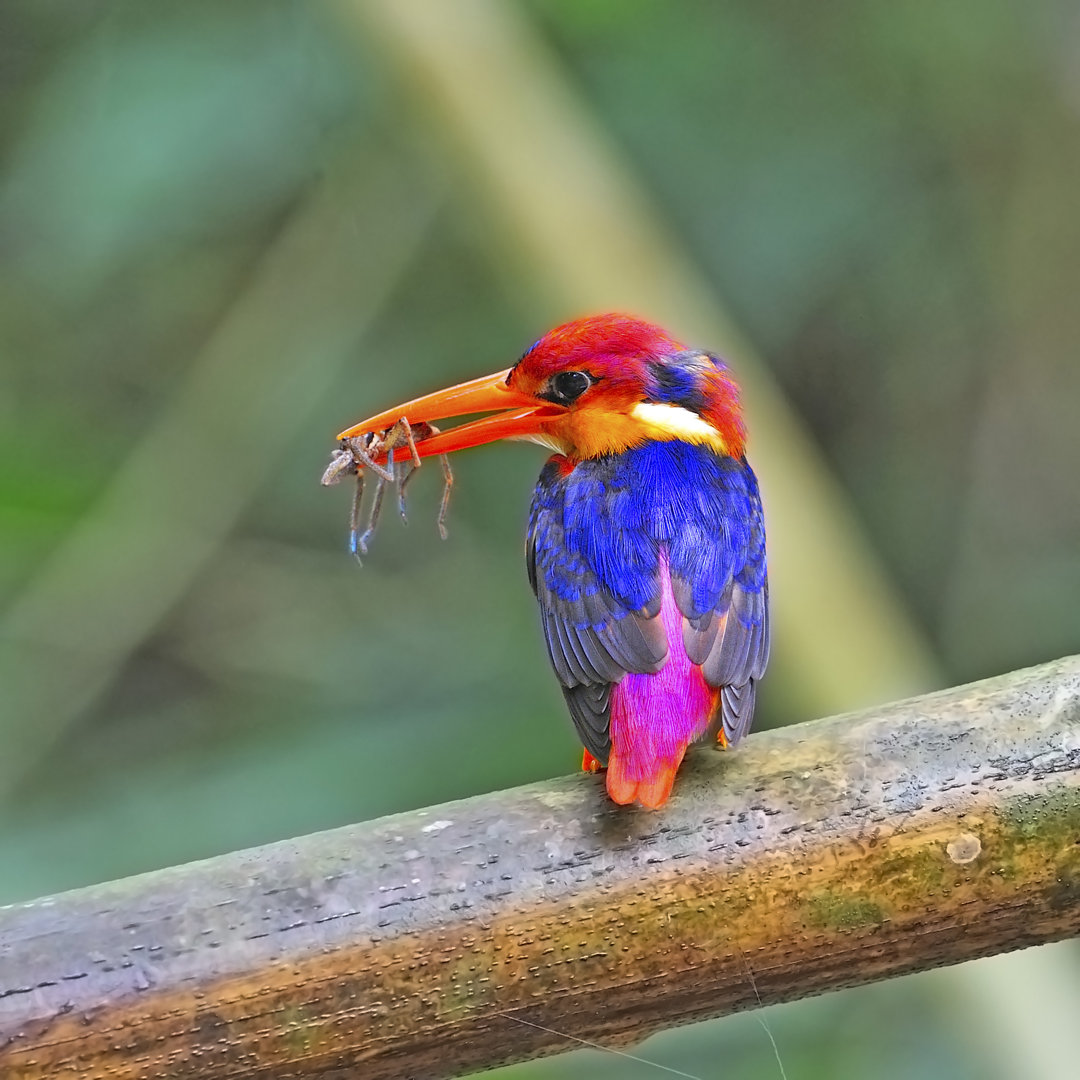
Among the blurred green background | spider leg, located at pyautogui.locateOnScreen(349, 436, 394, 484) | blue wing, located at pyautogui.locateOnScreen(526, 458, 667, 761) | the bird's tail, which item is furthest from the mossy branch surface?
the blurred green background

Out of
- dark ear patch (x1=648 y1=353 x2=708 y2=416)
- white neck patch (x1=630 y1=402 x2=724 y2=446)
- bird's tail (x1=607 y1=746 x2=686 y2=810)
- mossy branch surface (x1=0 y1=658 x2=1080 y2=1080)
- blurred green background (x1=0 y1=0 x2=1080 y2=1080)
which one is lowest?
mossy branch surface (x1=0 y1=658 x2=1080 y2=1080)

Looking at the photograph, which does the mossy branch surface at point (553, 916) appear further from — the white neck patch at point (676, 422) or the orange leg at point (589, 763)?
the white neck patch at point (676, 422)

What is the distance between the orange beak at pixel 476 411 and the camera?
1.41 meters

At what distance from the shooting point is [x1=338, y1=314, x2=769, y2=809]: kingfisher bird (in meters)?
1.17

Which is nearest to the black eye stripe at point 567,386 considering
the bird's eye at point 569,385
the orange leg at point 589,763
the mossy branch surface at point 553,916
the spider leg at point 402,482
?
the bird's eye at point 569,385

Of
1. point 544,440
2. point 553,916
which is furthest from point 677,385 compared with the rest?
point 553,916

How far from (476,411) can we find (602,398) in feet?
0.46

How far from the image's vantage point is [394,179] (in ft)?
7.72

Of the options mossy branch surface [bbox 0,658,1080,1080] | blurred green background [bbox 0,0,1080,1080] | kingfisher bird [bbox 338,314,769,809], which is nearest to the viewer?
mossy branch surface [bbox 0,658,1080,1080]

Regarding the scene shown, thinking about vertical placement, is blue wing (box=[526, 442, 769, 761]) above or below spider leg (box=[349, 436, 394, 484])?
below

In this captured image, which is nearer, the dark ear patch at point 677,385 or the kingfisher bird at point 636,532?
the kingfisher bird at point 636,532

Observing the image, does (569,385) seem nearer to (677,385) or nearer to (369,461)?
(677,385)

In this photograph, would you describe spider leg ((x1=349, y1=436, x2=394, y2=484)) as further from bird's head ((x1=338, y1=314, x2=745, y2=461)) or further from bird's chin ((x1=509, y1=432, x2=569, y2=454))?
bird's chin ((x1=509, y1=432, x2=569, y2=454))

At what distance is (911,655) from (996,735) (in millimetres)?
959
